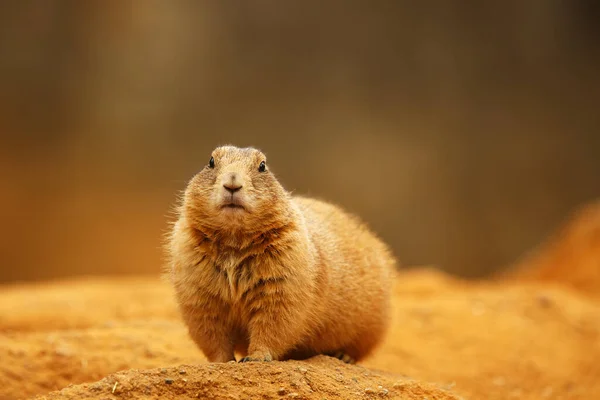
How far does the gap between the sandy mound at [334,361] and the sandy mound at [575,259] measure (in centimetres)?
143

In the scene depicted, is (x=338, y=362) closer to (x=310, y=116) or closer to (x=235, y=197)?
(x=235, y=197)

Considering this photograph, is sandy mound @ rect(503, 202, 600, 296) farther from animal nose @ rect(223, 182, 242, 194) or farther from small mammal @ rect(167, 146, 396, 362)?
animal nose @ rect(223, 182, 242, 194)

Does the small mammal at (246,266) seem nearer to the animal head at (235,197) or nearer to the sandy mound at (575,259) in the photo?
the animal head at (235,197)

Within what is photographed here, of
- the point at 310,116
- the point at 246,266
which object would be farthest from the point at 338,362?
the point at 310,116

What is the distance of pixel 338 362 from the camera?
4.62 metres

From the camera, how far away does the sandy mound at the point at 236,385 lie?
3.72m

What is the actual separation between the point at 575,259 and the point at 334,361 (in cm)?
749

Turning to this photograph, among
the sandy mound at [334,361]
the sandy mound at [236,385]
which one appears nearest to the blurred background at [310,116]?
the sandy mound at [334,361]

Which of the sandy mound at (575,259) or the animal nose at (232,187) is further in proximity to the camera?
the sandy mound at (575,259)

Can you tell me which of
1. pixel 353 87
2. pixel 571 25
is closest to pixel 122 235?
pixel 353 87

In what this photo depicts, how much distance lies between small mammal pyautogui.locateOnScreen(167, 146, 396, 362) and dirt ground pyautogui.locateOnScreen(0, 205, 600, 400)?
0.30 meters

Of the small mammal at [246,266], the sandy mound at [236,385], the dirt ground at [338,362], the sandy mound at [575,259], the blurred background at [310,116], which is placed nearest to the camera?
the sandy mound at [236,385]

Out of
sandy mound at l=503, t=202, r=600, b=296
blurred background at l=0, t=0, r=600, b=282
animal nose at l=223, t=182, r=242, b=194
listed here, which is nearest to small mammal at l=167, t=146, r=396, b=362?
animal nose at l=223, t=182, r=242, b=194

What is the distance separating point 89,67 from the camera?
40.6ft
